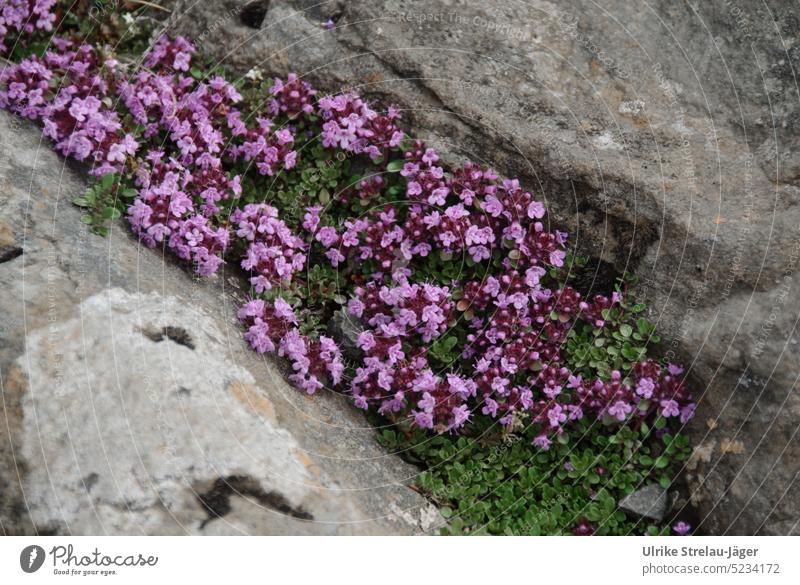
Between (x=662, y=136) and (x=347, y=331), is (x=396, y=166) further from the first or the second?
(x=662, y=136)

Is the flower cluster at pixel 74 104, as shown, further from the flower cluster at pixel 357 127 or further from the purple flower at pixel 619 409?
the purple flower at pixel 619 409

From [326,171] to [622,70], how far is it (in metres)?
3.09

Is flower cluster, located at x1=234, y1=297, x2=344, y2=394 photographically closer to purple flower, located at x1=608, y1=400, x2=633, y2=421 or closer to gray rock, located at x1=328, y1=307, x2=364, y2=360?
gray rock, located at x1=328, y1=307, x2=364, y2=360

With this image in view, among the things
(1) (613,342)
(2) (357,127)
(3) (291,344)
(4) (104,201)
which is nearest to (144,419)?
(3) (291,344)

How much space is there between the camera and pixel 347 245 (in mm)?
7629

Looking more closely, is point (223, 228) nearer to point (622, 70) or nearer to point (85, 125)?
point (85, 125)

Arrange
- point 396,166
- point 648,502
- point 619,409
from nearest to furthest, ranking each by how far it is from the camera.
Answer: point 648,502
point 619,409
point 396,166

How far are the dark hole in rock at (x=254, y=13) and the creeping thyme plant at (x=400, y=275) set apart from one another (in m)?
0.78

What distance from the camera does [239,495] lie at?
5.72 m

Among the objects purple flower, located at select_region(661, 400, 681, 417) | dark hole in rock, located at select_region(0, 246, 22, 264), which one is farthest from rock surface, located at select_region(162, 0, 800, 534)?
dark hole in rock, located at select_region(0, 246, 22, 264)

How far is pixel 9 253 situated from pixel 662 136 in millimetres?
5894

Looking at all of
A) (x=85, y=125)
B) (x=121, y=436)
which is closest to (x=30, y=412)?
(x=121, y=436)

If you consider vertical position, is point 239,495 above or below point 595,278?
below

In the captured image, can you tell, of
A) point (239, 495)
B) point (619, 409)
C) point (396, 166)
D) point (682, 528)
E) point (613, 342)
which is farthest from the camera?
point (396, 166)
